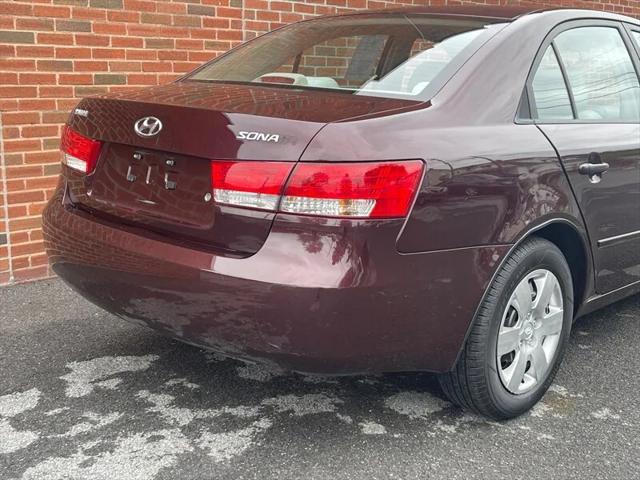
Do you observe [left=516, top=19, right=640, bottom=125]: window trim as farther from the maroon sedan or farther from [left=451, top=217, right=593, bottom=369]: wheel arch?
[left=451, top=217, right=593, bottom=369]: wheel arch

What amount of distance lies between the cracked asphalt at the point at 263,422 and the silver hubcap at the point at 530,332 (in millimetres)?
187

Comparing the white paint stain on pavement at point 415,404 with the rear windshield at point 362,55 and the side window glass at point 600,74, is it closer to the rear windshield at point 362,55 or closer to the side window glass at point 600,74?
the rear windshield at point 362,55

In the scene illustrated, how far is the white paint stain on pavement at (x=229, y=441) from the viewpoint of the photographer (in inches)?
105

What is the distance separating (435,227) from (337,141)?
1.44ft

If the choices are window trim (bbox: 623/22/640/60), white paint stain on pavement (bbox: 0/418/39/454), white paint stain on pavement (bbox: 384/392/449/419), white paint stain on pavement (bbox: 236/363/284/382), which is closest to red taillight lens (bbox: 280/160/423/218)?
white paint stain on pavement (bbox: 384/392/449/419)

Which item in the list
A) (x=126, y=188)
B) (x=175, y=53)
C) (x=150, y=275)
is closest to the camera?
(x=150, y=275)

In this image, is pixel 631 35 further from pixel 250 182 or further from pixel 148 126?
pixel 148 126

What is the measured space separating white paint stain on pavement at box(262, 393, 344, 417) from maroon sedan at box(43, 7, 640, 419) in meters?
0.52

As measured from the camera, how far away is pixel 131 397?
3100 mm

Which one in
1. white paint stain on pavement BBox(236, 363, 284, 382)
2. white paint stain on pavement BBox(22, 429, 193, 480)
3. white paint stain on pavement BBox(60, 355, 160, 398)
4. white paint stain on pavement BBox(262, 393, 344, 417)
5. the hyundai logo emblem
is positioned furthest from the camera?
white paint stain on pavement BBox(236, 363, 284, 382)

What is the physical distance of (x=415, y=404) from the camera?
122 inches

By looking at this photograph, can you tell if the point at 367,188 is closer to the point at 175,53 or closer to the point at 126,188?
the point at 126,188

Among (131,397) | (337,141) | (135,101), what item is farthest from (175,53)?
(337,141)

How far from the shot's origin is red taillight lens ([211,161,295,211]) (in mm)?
2365
